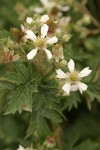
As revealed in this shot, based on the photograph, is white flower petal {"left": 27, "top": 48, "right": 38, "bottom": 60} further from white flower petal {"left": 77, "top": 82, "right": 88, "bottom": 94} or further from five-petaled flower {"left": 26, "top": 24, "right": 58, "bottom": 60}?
white flower petal {"left": 77, "top": 82, "right": 88, "bottom": 94}

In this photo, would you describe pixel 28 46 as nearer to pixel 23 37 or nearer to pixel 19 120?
pixel 23 37

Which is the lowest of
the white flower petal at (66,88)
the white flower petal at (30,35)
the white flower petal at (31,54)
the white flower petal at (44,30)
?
the white flower petal at (66,88)

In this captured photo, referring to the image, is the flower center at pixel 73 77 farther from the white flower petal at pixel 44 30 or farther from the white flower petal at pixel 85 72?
the white flower petal at pixel 44 30

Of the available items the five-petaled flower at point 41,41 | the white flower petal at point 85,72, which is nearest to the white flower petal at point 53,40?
the five-petaled flower at point 41,41

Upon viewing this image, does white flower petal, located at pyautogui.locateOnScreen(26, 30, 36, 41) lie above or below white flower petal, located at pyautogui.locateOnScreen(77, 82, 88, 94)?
above

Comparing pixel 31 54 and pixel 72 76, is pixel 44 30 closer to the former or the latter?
pixel 31 54

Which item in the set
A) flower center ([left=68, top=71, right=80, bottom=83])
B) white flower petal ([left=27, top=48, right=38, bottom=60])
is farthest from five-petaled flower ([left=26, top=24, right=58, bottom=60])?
flower center ([left=68, top=71, right=80, bottom=83])

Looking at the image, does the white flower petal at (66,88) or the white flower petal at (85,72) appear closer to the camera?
the white flower petal at (66,88)

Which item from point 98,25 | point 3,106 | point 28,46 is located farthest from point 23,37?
point 98,25

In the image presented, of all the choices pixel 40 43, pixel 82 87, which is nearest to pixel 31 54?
pixel 40 43

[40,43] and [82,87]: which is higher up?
[40,43]
